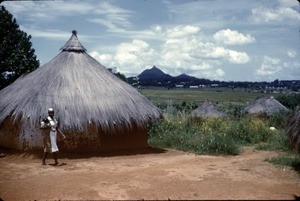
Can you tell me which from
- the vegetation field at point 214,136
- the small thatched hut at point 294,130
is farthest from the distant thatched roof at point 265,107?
the small thatched hut at point 294,130

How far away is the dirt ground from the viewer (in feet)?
22.4

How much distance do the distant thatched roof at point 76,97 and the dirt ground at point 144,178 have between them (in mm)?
1292

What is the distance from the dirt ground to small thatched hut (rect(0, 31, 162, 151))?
88 centimetres

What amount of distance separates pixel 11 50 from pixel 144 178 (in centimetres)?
1201

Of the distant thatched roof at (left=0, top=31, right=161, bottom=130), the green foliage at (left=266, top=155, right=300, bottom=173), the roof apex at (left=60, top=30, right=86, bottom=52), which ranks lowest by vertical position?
the green foliage at (left=266, top=155, right=300, bottom=173)

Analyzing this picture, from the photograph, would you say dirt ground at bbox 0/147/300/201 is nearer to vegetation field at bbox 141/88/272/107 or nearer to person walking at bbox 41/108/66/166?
person walking at bbox 41/108/66/166

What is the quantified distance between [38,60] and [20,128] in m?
7.93

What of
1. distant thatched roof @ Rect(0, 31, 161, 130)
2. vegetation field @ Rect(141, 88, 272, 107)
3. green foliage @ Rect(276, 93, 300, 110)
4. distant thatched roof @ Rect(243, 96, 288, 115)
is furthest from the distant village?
distant thatched roof @ Rect(0, 31, 161, 130)

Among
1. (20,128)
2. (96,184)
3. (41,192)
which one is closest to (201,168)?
(96,184)

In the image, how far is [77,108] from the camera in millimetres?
11734

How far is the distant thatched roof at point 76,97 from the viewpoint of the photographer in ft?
37.6

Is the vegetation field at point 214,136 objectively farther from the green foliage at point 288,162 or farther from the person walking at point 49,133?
the person walking at point 49,133

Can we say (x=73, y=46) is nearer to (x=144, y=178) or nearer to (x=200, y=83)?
(x=144, y=178)

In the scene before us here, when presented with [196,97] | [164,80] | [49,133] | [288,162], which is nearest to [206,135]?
[288,162]
